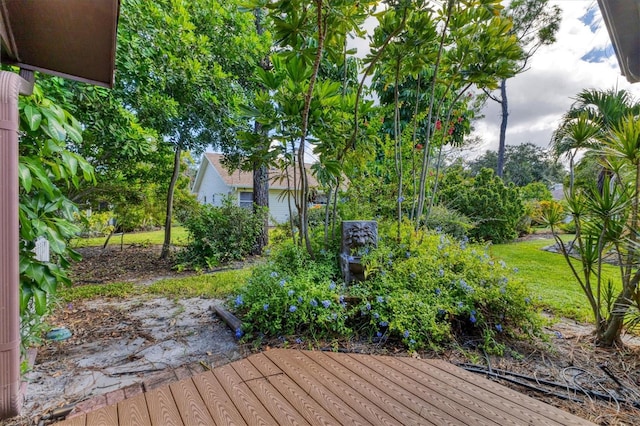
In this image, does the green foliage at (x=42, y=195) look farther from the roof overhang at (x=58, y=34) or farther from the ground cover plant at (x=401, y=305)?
the ground cover plant at (x=401, y=305)

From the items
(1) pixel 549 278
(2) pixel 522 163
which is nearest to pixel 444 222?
(1) pixel 549 278

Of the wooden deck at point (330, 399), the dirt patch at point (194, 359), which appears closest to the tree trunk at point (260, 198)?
the dirt patch at point (194, 359)

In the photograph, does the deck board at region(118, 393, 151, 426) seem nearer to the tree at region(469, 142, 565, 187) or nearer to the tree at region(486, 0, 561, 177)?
the tree at region(486, 0, 561, 177)

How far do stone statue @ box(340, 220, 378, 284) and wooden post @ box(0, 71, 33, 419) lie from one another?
8.27ft

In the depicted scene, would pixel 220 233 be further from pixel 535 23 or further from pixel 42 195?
pixel 535 23

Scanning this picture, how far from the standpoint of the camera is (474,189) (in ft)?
28.1

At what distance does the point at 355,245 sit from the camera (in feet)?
10.8

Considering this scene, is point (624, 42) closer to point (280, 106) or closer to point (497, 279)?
point (497, 279)

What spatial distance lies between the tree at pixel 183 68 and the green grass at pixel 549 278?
5.19 metres

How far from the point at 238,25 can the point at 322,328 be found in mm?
6086

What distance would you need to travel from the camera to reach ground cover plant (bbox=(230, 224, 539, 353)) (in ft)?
8.35

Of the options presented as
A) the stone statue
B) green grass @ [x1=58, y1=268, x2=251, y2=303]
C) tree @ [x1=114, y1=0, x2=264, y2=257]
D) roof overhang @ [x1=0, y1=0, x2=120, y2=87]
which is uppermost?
tree @ [x1=114, y1=0, x2=264, y2=257]

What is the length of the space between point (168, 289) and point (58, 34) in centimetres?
369

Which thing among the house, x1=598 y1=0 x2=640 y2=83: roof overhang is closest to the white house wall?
the house
